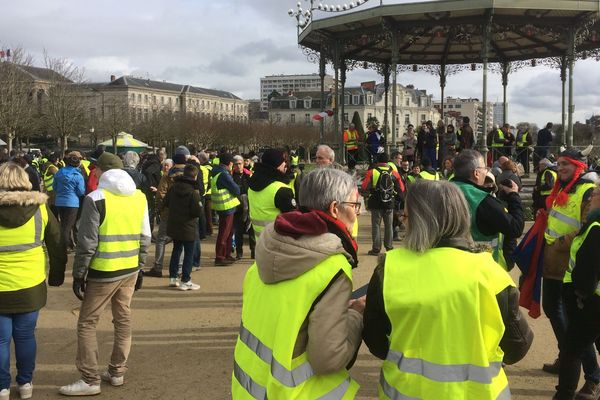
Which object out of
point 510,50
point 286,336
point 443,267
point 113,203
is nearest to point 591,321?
point 443,267

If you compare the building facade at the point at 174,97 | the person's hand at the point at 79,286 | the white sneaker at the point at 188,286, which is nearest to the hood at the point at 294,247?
the person's hand at the point at 79,286

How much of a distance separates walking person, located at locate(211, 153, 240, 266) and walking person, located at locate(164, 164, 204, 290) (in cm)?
148

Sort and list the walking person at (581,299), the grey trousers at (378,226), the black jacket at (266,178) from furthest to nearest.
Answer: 1. the grey trousers at (378,226)
2. the black jacket at (266,178)
3. the walking person at (581,299)

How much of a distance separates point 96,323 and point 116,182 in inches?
47.3

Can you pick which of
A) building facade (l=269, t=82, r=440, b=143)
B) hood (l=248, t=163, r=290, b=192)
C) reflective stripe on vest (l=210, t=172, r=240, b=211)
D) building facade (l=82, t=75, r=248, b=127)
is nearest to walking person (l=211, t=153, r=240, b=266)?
reflective stripe on vest (l=210, t=172, r=240, b=211)

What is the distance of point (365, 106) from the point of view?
3396 inches

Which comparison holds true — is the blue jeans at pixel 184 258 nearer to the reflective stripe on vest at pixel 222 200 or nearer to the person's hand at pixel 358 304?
the reflective stripe on vest at pixel 222 200

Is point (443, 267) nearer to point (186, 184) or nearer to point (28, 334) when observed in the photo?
point (28, 334)

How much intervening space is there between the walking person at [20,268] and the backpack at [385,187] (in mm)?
6862

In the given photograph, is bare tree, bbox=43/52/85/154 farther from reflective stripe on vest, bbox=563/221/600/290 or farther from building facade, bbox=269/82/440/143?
building facade, bbox=269/82/440/143

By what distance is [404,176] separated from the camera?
13.3m

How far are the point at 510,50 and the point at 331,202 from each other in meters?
22.2

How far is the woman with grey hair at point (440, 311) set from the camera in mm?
2066

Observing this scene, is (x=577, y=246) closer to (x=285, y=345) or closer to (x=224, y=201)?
(x=285, y=345)
